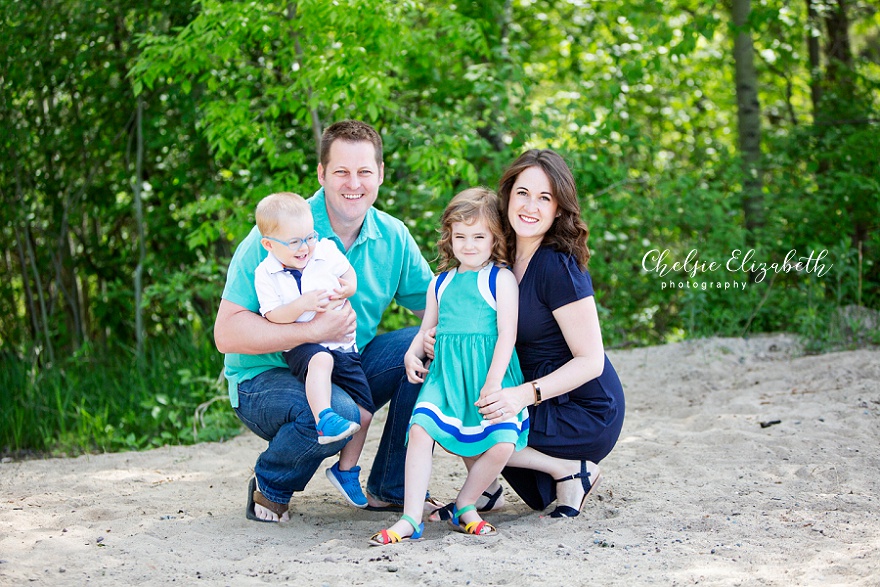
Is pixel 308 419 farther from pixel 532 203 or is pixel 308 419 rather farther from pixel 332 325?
pixel 532 203

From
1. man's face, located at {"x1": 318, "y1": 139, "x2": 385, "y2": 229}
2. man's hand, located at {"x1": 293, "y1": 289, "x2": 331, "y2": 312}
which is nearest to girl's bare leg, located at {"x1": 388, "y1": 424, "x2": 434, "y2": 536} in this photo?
man's hand, located at {"x1": 293, "y1": 289, "x2": 331, "y2": 312}

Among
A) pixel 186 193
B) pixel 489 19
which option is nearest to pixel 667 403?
pixel 489 19

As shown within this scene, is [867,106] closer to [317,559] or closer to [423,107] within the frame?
[423,107]

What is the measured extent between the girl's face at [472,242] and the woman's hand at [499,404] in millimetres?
459

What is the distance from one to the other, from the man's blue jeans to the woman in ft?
1.53

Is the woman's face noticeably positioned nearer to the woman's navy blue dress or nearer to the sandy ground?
the woman's navy blue dress

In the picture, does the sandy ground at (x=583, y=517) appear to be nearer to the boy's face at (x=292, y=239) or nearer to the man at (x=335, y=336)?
the man at (x=335, y=336)

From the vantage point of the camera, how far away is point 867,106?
699 cm

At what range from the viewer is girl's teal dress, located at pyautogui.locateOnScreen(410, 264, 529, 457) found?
115 inches

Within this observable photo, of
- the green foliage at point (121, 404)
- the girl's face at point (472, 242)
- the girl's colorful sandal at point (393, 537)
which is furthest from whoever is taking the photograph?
the green foliage at point (121, 404)

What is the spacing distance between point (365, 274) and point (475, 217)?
60 centimetres

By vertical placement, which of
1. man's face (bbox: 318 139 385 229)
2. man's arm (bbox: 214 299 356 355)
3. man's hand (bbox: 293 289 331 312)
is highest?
man's face (bbox: 318 139 385 229)

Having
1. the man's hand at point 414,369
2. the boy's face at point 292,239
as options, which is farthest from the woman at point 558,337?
the boy's face at point 292,239

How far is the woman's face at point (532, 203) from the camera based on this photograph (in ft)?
10.2
